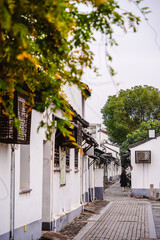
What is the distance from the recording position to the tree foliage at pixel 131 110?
5322 centimetres

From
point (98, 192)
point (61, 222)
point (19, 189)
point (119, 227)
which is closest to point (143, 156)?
point (98, 192)

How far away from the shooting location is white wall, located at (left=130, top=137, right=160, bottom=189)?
29109 mm

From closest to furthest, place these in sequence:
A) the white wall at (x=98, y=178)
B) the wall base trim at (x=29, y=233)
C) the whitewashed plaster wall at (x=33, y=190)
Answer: the wall base trim at (x=29, y=233)
the whitewashed plaster wall at (x=33, y=190)
the white wall at (x=98, y=178)

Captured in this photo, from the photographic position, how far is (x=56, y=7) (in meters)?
4.04

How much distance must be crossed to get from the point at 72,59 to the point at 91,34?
0.45 m

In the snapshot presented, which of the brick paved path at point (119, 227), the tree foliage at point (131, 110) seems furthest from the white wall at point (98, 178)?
the tree foliage at point (131, 110)

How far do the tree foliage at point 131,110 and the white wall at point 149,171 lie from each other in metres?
23.1

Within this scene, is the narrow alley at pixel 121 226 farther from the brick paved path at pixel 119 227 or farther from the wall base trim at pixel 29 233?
the wall base trim at pixel 29 233

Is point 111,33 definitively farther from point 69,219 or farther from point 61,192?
point 69,219

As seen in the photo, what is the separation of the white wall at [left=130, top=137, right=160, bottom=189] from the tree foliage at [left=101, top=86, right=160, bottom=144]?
2308cm

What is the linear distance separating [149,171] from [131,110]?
2549 centimetres

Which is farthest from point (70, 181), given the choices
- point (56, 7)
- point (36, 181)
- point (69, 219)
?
point (56, 7)

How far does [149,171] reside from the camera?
29312 millimetres

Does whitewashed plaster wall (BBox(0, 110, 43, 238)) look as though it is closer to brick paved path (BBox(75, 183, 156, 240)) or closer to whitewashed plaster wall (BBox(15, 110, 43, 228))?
whitewashed plaster wall (BBox(15, 110, 43, 228))
